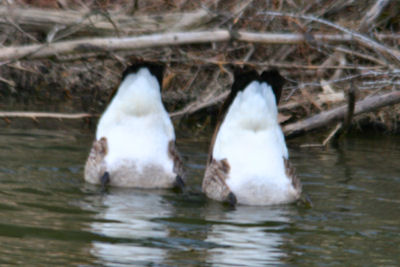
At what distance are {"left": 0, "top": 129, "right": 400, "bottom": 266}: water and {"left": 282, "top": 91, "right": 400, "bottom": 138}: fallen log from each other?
52cm

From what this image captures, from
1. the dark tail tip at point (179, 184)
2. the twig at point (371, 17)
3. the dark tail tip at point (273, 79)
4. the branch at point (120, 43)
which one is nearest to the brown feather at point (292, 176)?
the dark tail tip at point (273, 79)

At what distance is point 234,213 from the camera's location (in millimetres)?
6184

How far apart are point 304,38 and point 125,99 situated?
2537 mm

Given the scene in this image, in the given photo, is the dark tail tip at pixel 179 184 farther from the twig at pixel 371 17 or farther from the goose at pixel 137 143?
the twig at pixel 371 17

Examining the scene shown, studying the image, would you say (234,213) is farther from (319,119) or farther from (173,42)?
(319,119)

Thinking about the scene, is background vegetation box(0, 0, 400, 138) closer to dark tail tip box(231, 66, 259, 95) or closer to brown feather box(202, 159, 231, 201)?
dark tail tip box(231, 66, 259, 95)

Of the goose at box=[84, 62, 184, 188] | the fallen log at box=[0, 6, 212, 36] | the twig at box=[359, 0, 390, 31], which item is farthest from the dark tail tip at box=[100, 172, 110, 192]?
the twig at box=[359, 0, 390, 31]

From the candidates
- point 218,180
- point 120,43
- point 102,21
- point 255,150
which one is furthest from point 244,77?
point 120,43

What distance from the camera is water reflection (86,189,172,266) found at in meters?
4.63

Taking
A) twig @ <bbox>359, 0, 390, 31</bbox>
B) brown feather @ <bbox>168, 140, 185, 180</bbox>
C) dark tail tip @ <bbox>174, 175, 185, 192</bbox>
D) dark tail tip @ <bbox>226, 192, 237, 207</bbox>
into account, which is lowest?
dark tail tip @ <bbox>226, 192, 237, 207</bbox>

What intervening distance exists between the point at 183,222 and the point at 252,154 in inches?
47.1

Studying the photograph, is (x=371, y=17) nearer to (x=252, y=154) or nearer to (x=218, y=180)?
(x=252, y=154)

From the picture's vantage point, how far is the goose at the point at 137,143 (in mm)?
7020

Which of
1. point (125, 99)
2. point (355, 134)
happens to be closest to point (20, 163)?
point (125, 99)
